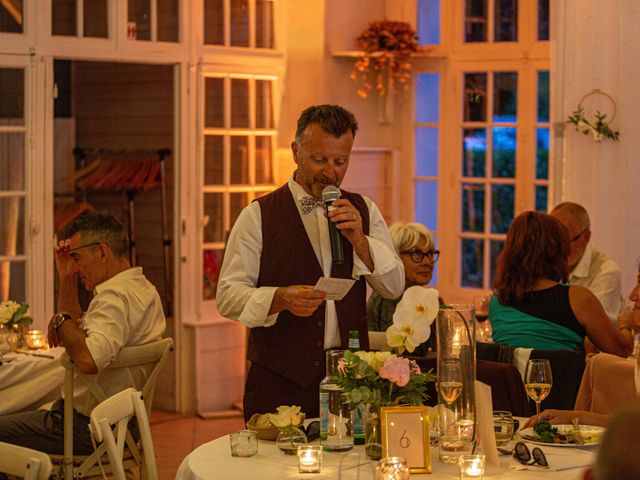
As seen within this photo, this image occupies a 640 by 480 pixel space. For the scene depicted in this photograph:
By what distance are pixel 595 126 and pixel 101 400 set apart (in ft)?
11.3

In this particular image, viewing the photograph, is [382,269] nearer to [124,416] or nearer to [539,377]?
[539,377]

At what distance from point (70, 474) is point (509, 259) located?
6.45ft

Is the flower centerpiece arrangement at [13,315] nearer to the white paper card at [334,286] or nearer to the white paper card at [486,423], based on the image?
the white paper card at [334,286]

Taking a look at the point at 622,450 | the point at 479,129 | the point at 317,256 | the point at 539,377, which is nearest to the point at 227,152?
the point at 479,129

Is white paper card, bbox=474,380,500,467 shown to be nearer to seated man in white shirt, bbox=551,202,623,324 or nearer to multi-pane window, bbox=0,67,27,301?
seated man in white shirt, bbox=551,202,623,324

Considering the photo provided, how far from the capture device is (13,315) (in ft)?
18.7

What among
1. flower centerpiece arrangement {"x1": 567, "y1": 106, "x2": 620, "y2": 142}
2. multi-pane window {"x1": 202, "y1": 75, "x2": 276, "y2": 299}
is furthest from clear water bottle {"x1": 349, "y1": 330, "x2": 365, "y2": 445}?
multi-pane window {"x1": 202, "y1": 75, "x2": 276, "y2": 299}

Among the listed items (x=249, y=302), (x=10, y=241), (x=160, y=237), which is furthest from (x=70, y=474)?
(x=160, y=237)

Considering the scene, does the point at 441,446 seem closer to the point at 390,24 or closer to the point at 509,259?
the point at 509,259

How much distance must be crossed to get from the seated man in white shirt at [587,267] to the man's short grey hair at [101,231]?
90.4 inches

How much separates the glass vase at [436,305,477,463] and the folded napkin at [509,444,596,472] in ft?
0.55

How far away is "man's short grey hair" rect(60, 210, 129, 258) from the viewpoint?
16.0 ft

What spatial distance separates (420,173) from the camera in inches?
340

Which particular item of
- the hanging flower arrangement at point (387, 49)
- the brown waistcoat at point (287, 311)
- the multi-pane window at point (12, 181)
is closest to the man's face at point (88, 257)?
the brown waistcoat at point (287, 311)
